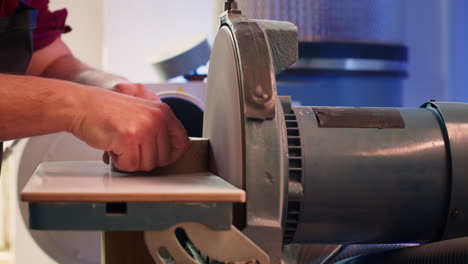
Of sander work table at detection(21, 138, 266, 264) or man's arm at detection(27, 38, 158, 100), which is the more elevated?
man's arm at detection(27, 38, 158, 100)

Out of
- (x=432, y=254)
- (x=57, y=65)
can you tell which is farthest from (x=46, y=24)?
(x=432, y=254)

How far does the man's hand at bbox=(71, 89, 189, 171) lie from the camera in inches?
29.2

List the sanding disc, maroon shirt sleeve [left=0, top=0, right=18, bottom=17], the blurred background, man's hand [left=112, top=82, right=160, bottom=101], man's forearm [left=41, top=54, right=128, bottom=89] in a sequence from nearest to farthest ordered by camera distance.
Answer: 1. the sanding disc
2. man's hand [left=112, top=82, right=160, bottom=101]
3. maroon shirt sleeve [left=0, top=0, right=18, bottom=17]
4. man's forearm [left=41, top=54, right=128, bottom=89]
5. the blurred background

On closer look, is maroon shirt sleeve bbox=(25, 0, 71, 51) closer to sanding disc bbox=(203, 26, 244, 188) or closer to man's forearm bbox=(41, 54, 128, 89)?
man's forearm bbox=(41, 54, 128, 89)

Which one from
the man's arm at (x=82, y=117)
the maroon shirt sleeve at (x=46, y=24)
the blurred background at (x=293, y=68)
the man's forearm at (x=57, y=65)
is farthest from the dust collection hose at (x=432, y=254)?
the maroon shirt sleeve at (x=46, y=24)

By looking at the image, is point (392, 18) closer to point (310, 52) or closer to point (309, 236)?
point (310, 52)

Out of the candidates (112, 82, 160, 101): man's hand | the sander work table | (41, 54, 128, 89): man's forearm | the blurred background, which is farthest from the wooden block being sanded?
the blurred background

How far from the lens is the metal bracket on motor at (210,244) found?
62 cm

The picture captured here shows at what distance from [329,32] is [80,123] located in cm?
103

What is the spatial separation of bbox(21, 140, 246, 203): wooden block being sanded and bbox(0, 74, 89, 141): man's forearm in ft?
0.23

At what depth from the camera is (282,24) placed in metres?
0.80

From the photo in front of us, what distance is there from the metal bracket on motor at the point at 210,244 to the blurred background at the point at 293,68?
1.01 metres

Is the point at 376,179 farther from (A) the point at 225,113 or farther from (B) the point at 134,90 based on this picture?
(B) the point at 134,90

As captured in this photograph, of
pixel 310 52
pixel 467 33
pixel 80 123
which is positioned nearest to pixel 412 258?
pixel 80 123
